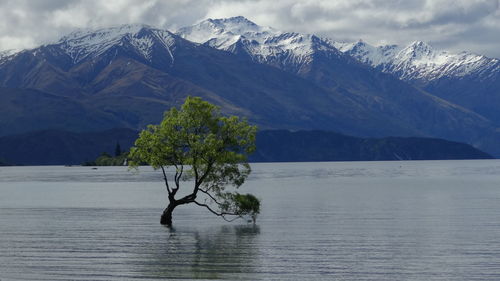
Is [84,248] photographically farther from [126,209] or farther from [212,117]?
[126,209]

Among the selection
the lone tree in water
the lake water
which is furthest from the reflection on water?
the lone tree in water

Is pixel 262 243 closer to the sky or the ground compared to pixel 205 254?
closer to the sky

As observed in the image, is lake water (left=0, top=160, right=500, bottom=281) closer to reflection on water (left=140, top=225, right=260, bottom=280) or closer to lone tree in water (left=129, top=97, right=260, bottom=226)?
reflection on water (left=140, top=225, right=260, bottom=280)

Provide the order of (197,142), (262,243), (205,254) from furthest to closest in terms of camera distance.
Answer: (197,142) → (262,243) → (205,254)

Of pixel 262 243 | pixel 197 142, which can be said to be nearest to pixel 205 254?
pixel 262 243

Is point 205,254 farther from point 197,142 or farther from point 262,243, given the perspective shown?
point 197,142

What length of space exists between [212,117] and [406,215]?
32.5 meters

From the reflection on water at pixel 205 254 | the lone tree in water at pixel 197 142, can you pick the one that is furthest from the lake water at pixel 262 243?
the lone tree in water at pixel 197 142

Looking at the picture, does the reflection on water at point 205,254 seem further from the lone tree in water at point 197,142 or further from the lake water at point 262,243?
the lone tree in water at point 197,142

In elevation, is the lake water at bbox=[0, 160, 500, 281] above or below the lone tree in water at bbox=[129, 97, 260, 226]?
below

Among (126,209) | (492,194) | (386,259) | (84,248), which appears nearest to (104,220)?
(126,209)

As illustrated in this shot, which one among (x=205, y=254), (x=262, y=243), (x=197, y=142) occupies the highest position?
(x=197, y=142)

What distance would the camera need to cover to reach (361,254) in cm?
6594

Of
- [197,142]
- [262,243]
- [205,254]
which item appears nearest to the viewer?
[205,254]
